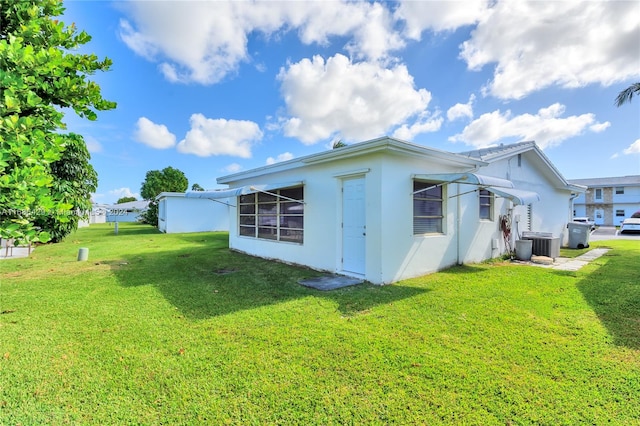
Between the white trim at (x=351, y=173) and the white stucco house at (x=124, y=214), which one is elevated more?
the white trim at (x=351, y=173)

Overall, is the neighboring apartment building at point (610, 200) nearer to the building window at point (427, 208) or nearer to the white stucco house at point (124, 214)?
the building window at point (427, 208)

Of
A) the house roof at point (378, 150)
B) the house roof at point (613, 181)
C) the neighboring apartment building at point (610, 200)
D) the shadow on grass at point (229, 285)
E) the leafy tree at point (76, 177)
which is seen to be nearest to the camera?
the shadow on grass at point (229, 285)

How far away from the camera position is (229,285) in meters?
7.18

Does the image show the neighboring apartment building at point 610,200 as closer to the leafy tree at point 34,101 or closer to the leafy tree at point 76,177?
the leafy tree at point 34,101

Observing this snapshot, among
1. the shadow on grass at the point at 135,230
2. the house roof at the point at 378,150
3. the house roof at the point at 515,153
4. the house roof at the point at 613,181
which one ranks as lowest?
the shadow on grass at the point at 135,230

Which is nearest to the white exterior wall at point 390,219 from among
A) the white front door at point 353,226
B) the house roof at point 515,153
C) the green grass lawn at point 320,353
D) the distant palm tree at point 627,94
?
the white front door at point 353,226

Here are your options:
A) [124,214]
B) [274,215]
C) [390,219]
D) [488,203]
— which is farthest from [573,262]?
[124,214]

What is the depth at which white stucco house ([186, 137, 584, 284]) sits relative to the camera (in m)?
7.19

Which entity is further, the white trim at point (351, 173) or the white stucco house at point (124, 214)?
the white stucco house at point (124, 214)

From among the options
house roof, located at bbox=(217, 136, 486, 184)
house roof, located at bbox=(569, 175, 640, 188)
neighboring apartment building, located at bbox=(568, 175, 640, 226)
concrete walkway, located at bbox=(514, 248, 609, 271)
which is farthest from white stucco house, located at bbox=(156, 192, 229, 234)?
house roof, located at bbox=(569, 175, 640, 188)

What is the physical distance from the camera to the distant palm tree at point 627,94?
11.3m

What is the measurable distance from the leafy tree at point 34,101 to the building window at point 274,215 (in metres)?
7.34

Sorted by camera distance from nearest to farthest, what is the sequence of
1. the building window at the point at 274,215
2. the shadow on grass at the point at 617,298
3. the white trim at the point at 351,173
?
the shadow on grass at the point at 617,298 → the white trim at the point at 351,173 → the building window at the point at 274,215

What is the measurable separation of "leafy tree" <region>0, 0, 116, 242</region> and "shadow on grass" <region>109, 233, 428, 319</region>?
12.3 ft
